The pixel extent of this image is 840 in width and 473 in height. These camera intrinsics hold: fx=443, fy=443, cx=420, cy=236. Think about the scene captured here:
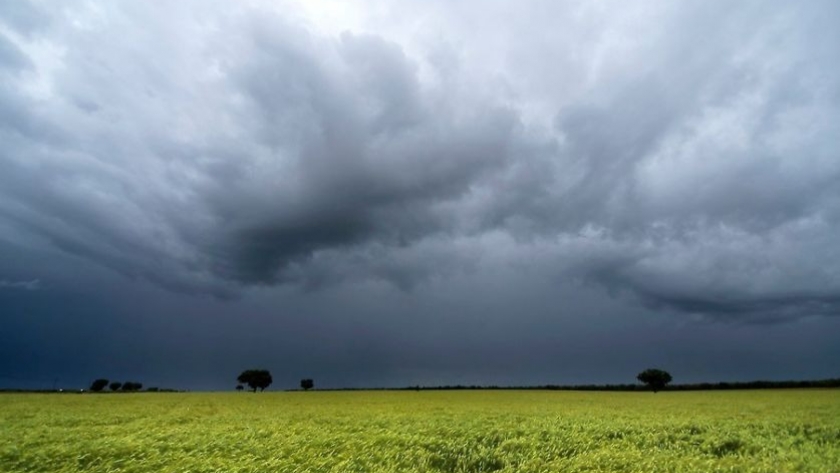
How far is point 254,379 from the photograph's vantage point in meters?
140

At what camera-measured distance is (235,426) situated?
20078mm

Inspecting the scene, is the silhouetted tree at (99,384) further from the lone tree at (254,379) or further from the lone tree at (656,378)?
the lone tree at (656,378)

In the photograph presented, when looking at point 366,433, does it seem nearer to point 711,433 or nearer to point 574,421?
point 574,421

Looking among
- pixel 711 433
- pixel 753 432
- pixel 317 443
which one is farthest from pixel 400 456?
pixel 753 432

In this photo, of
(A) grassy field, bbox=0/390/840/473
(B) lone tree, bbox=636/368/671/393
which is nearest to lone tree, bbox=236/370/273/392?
(B) lone tree, bbox=636/368/671/393

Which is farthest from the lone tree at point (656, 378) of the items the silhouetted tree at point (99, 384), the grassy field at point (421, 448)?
the silhouetted tree at point (99, 384)

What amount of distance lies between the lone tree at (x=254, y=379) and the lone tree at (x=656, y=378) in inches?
4464

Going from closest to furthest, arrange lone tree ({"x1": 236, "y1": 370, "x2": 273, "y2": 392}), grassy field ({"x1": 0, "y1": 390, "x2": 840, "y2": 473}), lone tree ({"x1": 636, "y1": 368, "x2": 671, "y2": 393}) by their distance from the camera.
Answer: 1. grassy field ({"x1": 0, "y1": 390, "x2": 840, "y2": 473})
2. lone tree ({"x1": 636, "y1": 368, "x2": 671, "y2": 393})
3. lone tree ({"x1": 236, "y1": 370, "x2": 273, "y2": 392})

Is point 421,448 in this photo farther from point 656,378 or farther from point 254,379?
point 254,379

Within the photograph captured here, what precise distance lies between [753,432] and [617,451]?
10.9 meters

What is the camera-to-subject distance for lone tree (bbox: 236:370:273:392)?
140m

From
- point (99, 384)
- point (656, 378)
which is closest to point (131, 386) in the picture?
point (99, 384)

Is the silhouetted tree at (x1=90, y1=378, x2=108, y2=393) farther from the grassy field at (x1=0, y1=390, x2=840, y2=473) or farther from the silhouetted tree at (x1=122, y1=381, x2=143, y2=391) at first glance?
the grassy field at (x1=0, y1=390, x2=840, y2=473)

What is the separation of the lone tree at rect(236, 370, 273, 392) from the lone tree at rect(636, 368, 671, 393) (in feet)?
372
